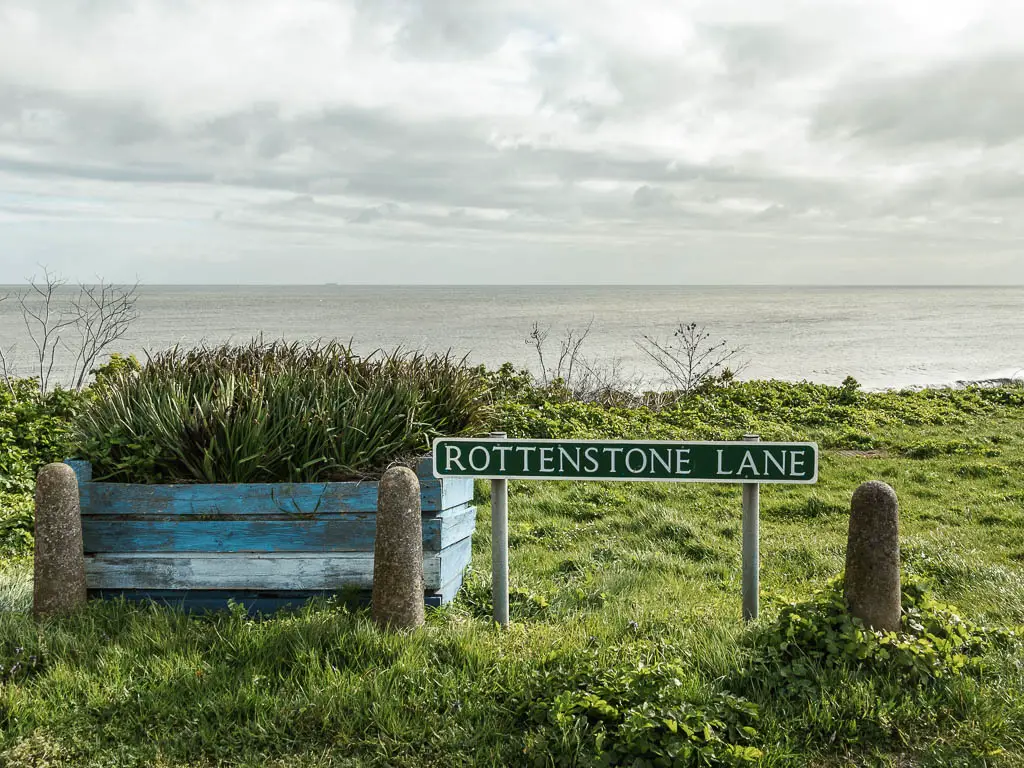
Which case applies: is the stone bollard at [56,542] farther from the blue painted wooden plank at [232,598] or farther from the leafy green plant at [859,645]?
the leafy green plant at [859,645]

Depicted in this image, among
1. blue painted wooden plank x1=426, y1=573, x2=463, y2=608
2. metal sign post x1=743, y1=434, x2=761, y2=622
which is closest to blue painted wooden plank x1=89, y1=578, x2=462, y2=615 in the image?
blue painted wooden plank x1=426, y1=573, x2=463, y2=608

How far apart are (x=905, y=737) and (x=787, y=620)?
Answer: 0.69m

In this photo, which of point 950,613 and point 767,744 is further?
point 950,613

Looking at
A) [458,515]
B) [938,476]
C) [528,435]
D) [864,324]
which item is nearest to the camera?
[458,515]

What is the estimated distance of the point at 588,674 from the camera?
3342 millimetres

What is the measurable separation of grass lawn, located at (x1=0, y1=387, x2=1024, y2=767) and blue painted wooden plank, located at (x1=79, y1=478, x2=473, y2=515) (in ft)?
1.77

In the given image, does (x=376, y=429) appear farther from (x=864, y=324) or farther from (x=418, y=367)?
(x=864, y=324)

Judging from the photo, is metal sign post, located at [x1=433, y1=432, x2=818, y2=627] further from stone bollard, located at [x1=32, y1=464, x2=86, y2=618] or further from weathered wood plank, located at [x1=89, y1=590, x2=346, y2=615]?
stone bollard, located at [x1=32, y1=464, x2=86, y2=618]

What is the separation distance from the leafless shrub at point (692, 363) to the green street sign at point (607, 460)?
9335 mm

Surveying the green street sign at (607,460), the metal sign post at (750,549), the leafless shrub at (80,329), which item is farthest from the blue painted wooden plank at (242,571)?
the leafless shrub at (80,329)

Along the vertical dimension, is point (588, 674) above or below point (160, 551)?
below

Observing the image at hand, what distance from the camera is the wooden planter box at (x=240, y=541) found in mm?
4254

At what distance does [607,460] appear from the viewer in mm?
Result: 3977

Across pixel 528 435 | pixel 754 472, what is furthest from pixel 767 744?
pixel 528 435
